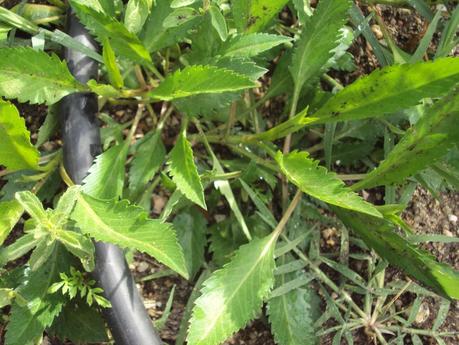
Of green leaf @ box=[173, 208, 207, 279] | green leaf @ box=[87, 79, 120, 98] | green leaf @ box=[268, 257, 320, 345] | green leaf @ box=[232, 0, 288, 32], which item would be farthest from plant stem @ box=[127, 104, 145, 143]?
green leaf @ box=[268, 257, 320, 345]

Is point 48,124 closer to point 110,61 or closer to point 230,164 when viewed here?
point 110,61

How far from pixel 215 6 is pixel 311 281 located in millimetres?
A: 651

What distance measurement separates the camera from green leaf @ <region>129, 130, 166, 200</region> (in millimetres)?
1359

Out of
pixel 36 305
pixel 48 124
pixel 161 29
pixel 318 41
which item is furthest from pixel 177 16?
pixel 36 305

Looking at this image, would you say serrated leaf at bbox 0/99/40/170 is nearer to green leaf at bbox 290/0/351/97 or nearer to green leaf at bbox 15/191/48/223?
green leaf at bbox 15/191/48/223

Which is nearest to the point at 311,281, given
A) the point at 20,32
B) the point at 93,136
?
the point at 93,136

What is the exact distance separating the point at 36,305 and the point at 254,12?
689 mm

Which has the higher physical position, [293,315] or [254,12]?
[254,12]

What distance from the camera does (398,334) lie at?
4.73 feet

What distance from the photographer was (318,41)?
51.4 inches

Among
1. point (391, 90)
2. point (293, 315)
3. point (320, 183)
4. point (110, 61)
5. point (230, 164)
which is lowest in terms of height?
point (293, 315)

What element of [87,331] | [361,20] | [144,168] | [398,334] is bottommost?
[398,334]

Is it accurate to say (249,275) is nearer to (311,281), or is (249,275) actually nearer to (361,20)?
(311,281)

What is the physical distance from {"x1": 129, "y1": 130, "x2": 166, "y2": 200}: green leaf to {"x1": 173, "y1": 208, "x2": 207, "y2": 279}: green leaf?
121 mm
